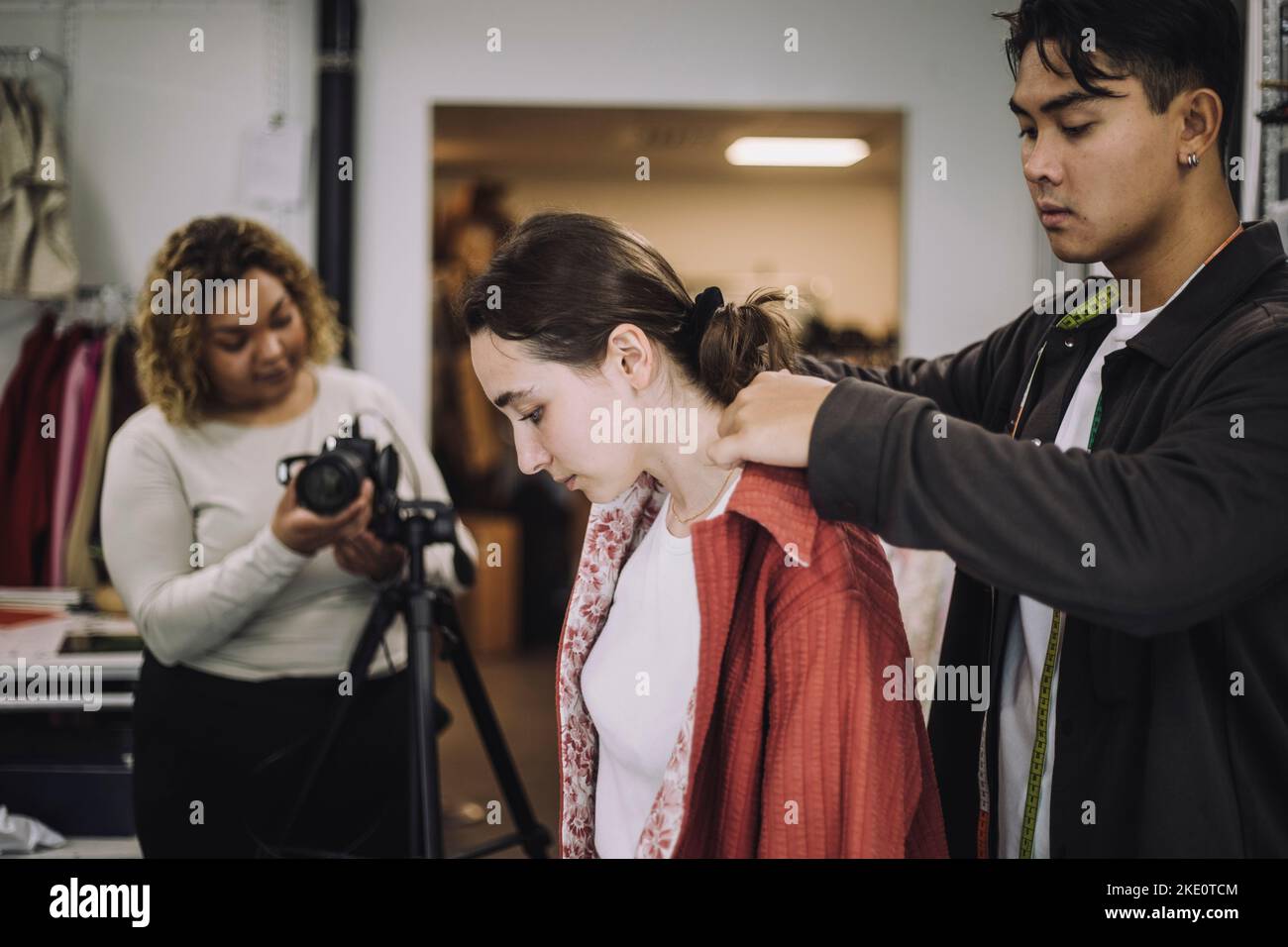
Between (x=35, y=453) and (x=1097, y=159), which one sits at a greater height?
(x=1097, y=159)

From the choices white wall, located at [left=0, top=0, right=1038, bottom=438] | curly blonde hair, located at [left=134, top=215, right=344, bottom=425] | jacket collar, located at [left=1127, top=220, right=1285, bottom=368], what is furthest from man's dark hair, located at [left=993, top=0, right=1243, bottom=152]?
white wall, located at [left=0, top=0, right=1038, bottom=438]

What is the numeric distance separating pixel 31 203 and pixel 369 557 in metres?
1.71

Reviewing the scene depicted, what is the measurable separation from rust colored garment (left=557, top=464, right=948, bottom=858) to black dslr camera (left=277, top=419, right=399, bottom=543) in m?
0.76

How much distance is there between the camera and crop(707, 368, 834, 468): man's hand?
29.3 inches

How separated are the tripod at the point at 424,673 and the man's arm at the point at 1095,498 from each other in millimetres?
950

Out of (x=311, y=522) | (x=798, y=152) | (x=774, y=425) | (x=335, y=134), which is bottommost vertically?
(x=311, y=522)

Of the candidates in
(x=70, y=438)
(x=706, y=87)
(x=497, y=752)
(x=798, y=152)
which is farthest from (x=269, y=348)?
(x=798, y=152)

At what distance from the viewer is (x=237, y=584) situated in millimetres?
1533

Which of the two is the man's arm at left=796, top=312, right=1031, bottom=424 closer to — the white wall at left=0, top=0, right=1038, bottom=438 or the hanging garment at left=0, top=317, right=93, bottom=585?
the white wall at left=0, top=0, right=1038, bottom=438

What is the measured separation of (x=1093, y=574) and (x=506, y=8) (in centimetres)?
255

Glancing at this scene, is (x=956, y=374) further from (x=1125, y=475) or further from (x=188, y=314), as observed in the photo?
(x=188, y=314)

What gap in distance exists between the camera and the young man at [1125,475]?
0.70 m
